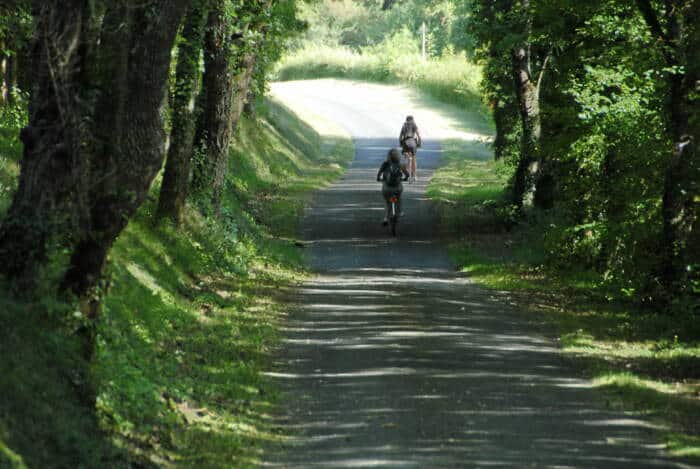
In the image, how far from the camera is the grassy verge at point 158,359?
9.26 meters

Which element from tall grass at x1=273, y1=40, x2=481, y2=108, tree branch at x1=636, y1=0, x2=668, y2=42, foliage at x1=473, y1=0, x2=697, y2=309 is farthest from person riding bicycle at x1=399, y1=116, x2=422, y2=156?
tall grass at x1=273, y1=40, x2=481, y2=108

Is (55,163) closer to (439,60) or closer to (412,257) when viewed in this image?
(412,257)

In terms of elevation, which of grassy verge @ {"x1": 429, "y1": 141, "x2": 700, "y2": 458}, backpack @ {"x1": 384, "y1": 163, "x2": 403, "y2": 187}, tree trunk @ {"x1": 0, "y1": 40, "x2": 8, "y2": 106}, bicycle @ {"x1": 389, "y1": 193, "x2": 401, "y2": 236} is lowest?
grassy verge @ {"x1": 429, "y1": 141, "x2": 700, "y2": 458}

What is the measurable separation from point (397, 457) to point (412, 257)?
15.1 metres

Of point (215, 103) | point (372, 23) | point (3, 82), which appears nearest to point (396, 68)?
point (372, 23)

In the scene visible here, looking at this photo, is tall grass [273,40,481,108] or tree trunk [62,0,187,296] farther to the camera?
Result: tall grass [273,40,481,108]

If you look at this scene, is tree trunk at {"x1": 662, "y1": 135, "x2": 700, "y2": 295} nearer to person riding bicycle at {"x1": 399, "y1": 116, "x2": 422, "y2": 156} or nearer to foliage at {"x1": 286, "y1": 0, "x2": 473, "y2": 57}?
person riding bicycle at {"x1": 399, "y1": 116, "x2": 422, "y2": 156}

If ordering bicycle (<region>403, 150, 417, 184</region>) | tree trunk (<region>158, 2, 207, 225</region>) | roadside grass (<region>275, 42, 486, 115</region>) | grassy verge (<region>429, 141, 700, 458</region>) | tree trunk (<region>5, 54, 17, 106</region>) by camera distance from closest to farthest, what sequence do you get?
grassy verge (<region>429, 141, 700, 458</region>) < tree trunk (<region>158, 2, 207, 225</region>) < tree trunk (<region>5, 54, 17, 106</region>) < bicycle (<region>403, 150, 417, 184</region>) < roadside grass (<region>275, 42, 486, 115</region>)

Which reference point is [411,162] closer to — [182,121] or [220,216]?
[220,216]

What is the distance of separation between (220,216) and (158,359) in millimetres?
9942

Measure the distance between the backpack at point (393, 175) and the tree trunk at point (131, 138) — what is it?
52.0ft

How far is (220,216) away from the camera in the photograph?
22844 mm

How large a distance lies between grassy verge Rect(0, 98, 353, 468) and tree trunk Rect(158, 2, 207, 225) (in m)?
0.50

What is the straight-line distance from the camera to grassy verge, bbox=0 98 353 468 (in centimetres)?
926
